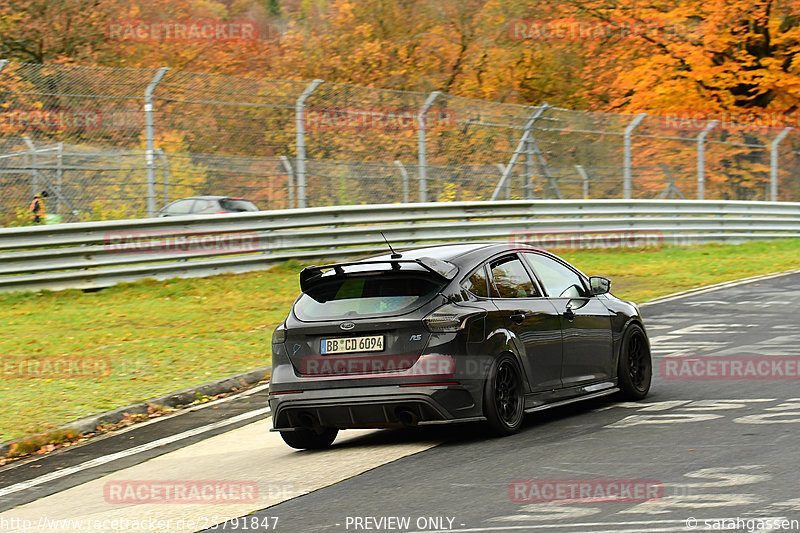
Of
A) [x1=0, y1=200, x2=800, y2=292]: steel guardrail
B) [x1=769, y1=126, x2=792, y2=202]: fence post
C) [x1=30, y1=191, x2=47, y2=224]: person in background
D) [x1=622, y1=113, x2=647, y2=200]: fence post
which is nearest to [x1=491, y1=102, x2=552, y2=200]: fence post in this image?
[x1=0, y1=200, x2=800, y2=292]: steel guardrail

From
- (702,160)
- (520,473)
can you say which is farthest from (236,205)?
(520,473)

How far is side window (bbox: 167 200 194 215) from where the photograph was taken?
19.2 meters

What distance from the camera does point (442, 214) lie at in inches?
872

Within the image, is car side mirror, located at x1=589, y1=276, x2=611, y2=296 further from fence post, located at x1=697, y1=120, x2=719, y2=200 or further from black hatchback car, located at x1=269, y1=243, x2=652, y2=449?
fence post, located at x1=697, y1=120, x2=719, y2=200

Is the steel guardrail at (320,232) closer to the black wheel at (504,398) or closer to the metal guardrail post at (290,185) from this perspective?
the metal guardrail post at (290,185)

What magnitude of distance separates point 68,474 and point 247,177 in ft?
40.6

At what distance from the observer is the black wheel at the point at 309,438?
8.45 meters

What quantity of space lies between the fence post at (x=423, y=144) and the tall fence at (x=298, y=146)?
0.09ft

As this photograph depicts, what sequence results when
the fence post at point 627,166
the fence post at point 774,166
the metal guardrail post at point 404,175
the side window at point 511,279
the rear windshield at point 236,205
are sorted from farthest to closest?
the fence post at point 774,166 < the fence post at point 627,166 < the metal guardrail post at point 404,175 < the rear windshield at point 236,205 < the side window at point 511,279

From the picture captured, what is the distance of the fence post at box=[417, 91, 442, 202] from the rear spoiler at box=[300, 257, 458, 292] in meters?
13.6

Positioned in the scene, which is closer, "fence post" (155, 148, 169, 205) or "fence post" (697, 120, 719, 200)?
"fence post" (155, 148, 169, 205)

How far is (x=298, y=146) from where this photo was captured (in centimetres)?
2016

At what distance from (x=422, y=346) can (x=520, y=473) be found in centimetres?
129

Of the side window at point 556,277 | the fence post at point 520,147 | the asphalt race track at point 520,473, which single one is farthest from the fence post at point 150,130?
the side window at point 556,277
